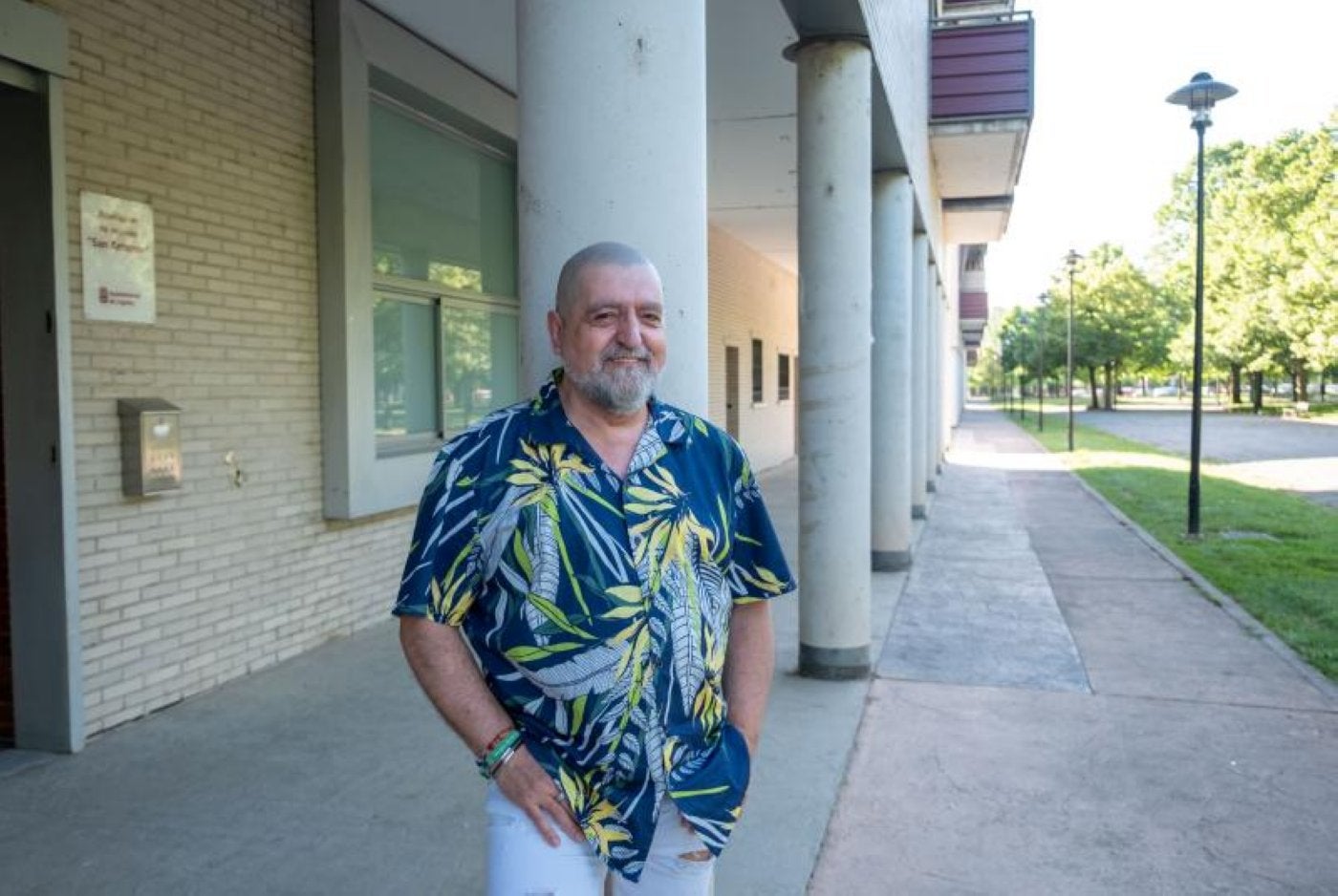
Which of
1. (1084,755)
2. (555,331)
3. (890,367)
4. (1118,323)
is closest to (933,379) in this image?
(890,367)

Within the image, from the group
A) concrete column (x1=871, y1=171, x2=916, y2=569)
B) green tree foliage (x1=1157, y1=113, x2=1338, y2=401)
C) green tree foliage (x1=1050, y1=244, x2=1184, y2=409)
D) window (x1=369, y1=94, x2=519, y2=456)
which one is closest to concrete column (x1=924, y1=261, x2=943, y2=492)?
concrete column (x1=871, y1=171, x2=916, y2=569)

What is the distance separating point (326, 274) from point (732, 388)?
13223 millimetres

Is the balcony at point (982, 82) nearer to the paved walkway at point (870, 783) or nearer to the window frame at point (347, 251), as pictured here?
the paved walkway at point (870, 783)

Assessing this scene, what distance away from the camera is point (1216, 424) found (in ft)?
141

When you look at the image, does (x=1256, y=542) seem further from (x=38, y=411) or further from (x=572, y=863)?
(x=572, y=863)

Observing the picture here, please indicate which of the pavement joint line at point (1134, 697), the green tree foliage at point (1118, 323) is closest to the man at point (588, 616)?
the pavement joint line at point (1134, 697)

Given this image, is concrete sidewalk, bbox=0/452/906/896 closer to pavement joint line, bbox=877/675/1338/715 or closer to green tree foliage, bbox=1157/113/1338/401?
pavement joint line, bbox=877/675/1338/715

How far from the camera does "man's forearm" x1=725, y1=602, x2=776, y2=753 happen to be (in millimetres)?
2314

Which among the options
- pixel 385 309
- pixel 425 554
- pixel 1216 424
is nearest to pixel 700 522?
pixel 425 554

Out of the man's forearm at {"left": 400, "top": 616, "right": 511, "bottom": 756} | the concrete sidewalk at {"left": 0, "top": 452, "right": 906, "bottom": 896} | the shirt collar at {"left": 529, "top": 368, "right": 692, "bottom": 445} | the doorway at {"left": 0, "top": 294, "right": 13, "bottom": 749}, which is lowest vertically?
the concrete sidewalk at {"left": 0, "top": 452, "right": 906, "bottom": 896}

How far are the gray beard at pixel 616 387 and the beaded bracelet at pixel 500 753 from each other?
64cm

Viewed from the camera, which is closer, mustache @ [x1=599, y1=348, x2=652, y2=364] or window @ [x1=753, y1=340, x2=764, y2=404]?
mustache @ [x1=599, y1=348, x2=652, y2=364]

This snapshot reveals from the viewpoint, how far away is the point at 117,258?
526 centimetres

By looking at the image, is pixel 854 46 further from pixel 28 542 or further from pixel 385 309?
pixel 28 542
